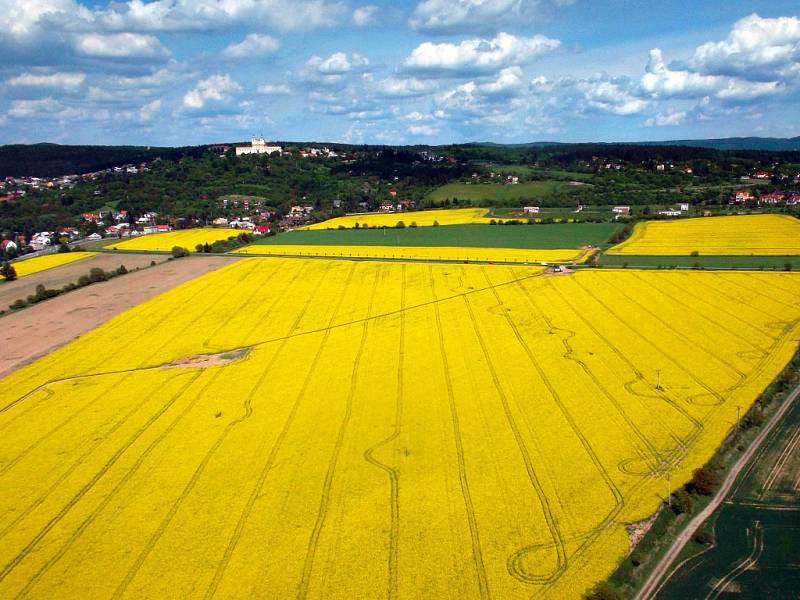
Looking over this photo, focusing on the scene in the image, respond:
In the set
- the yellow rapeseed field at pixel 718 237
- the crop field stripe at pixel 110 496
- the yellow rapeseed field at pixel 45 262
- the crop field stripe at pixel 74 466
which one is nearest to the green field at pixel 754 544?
the crop field stripe at pixel 110 496

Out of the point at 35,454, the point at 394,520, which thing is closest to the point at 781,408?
the point at 394,520

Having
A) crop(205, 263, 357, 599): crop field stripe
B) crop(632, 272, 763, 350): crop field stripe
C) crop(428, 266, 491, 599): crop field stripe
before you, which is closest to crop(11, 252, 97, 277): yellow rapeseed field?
crop(205, 263, 357, 599): crop field stripe

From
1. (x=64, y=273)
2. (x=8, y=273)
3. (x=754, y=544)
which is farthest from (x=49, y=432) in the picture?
(x=8, y=273)

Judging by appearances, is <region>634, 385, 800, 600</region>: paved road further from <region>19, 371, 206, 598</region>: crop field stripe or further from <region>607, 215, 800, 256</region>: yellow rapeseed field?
<region>607, 215, 800, 256</region>: yellow rapeseed field

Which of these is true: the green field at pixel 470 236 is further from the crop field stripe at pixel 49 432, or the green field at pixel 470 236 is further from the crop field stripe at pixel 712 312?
the crop field stripe at pixel 49 432

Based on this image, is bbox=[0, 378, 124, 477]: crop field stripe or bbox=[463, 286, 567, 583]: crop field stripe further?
bbox=[0, 378, 124, 477]: crop field stripe

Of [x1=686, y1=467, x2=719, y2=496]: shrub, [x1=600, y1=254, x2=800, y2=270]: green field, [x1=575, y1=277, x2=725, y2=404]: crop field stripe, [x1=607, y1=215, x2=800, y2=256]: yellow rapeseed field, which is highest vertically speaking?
[x1=607, y1=215, x2=800, y2=256]: yellow rapeseed field

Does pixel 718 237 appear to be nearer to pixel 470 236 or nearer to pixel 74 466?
pixel 470 236
